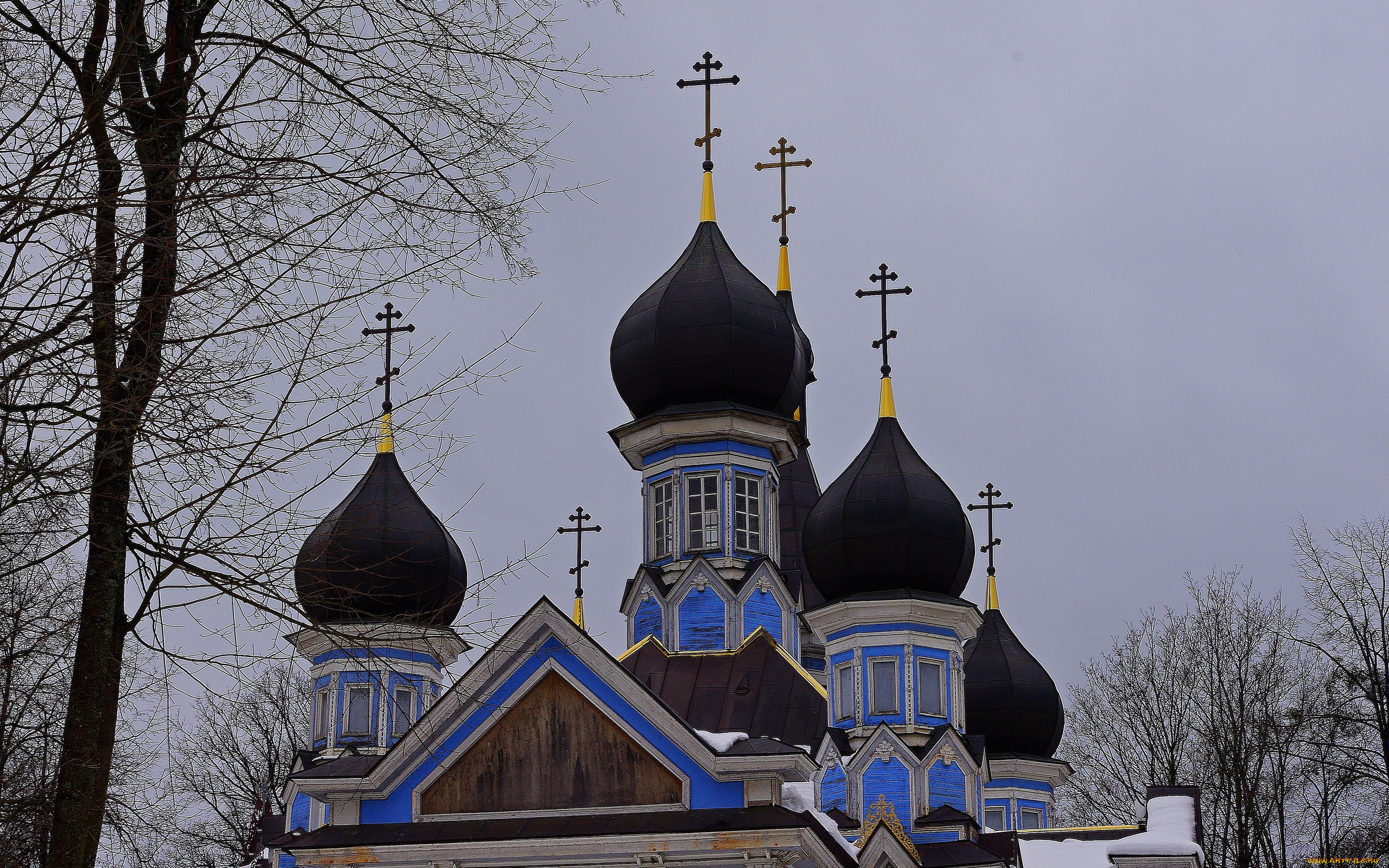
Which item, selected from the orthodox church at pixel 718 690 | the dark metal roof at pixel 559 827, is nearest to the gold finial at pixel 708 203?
the orthodox church at pixel 718 690

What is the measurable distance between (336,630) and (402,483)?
61.8 feet

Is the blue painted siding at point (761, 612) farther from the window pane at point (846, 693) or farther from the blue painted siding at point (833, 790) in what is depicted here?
the blue painted siding at point (833, 790)

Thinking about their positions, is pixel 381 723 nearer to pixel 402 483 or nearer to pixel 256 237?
pixel 402 483

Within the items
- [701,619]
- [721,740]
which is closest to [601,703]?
[721,740]

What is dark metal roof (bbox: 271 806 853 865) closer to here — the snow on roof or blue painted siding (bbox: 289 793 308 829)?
the snow on roof

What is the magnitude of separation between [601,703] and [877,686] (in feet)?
16.5

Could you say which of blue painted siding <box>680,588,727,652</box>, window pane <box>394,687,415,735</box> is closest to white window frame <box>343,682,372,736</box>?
window pane <box>394,687,415,735</box>

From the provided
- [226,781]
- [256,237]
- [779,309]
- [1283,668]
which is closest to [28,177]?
[256,237]

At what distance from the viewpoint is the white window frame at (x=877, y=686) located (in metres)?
24.0

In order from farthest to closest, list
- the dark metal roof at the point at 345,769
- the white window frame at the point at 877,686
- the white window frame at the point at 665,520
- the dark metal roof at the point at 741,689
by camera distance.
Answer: the white window frame at the point at 665,520 → the dark metal roof at the point at 741,689 → the white window frame at the point at 877,686 → the dark metal roof at the point at 345,769

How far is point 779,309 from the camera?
28.9m

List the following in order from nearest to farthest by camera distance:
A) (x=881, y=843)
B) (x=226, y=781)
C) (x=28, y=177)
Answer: (x=28, y=177)
(x=881, y=843)
(x=226, y=781)

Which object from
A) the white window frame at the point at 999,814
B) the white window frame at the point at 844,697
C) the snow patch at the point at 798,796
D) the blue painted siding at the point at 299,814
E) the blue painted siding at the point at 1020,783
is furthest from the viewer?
the white window frame at the point at 999,814

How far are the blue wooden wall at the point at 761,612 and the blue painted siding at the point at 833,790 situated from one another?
407 cm
